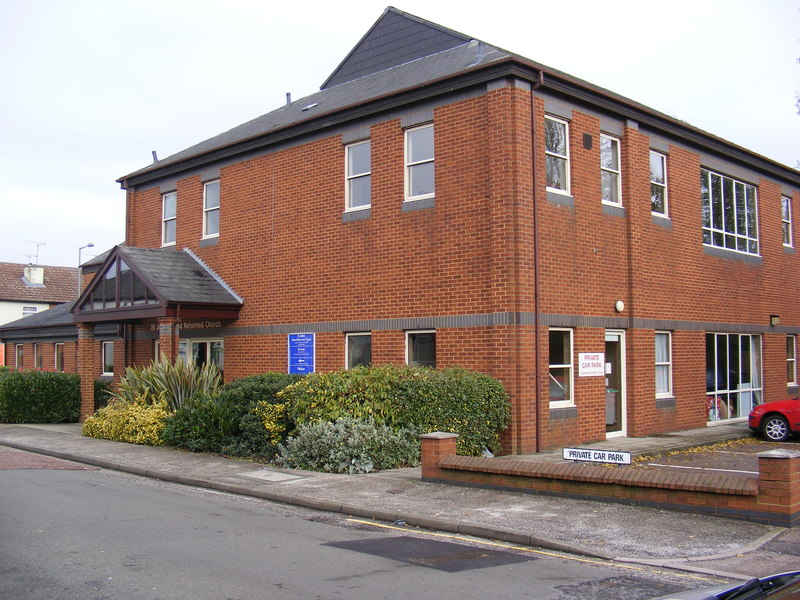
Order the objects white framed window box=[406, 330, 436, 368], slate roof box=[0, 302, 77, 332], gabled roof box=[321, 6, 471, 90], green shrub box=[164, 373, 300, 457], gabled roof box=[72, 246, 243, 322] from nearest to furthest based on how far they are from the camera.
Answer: green shrub box=[164, 373, 300, 457] < white framed window box=[406, 330, 436, 368] < gabled roof box=[72, 246, 243, 322] < gabled roof box=[321, 6, 471, 90] < slate roof box=[0, 302, 77, 332]

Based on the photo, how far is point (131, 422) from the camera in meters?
17.1

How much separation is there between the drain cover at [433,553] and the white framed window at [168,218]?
52.4ft

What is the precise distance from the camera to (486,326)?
1435 centimetres

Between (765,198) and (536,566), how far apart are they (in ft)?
60.8

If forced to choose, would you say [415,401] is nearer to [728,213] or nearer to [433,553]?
A: [433,553]

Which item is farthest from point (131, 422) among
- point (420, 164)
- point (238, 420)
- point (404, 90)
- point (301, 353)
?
point (404, 90)

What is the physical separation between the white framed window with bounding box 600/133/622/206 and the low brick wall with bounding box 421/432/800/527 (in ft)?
25.0

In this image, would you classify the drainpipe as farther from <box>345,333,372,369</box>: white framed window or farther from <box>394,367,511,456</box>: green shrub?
<box>345,333,372,369</box>: white framed window

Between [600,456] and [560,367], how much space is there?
5.16 meters

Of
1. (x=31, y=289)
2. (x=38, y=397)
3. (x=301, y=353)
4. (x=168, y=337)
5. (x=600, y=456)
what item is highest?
(x=31, y=289)

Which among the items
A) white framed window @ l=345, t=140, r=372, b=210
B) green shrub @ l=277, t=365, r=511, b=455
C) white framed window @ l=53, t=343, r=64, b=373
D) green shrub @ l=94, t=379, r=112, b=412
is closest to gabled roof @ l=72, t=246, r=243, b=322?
green shrub @ l=94, t=379, r=112, b=412

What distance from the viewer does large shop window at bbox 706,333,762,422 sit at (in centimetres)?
1972

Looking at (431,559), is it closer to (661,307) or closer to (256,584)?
(256,584)

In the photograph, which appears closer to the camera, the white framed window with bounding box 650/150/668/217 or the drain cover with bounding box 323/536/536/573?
the drain cover with bounding box 323/536/536/573
